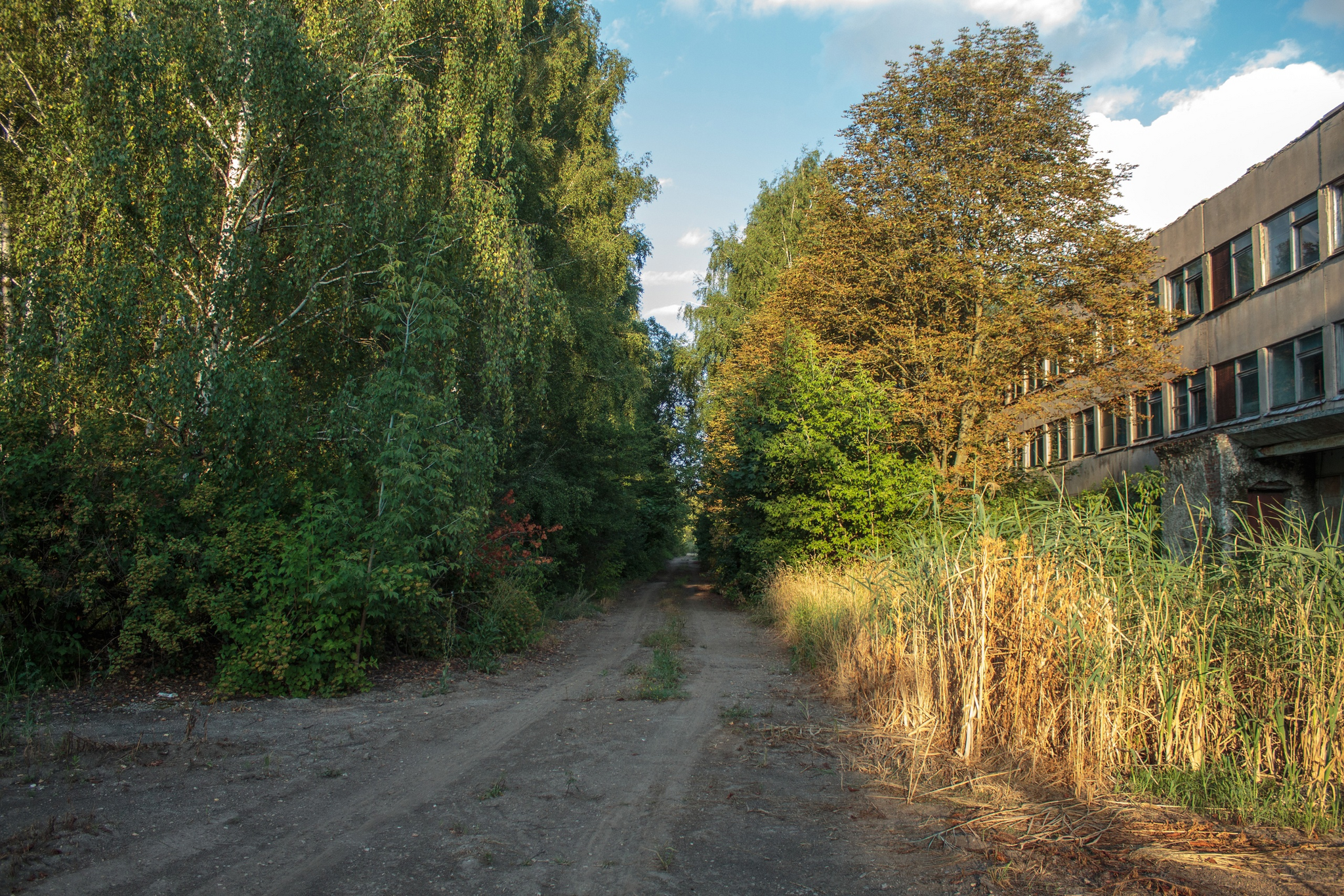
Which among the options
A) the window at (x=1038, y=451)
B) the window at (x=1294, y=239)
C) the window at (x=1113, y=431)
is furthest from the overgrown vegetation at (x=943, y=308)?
the window at (x=1038, y=451)

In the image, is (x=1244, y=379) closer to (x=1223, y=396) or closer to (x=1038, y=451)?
(x=1223, y=396)

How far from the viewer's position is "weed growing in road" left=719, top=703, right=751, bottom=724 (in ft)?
27.7

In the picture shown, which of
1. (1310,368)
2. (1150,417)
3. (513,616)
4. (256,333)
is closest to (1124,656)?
(513,616)

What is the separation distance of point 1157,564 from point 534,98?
1683 cm

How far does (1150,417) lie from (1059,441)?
707cm

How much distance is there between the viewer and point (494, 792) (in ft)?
19.2

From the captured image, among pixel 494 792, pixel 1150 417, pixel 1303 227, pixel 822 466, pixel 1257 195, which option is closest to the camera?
pixel 494 792

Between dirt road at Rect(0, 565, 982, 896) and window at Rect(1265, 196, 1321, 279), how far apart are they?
17898 millimetres

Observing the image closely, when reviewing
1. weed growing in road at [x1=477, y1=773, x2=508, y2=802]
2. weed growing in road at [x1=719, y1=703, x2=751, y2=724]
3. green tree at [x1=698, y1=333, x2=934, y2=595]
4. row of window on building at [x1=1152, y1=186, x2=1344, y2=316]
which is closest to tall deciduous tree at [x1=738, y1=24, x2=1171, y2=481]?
green tree at [x1=698, y1=333, x2=934, y2=595]

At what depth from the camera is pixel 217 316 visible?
1054 cm

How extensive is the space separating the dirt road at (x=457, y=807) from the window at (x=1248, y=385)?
60.4 ft

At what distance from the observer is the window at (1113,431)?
27281 millimetres

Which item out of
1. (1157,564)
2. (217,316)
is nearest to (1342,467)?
(1157,564)

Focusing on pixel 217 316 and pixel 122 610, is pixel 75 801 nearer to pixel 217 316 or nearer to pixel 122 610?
pixel 122 610
